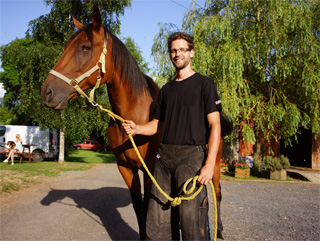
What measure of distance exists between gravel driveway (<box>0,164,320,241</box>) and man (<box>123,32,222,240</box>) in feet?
6.80

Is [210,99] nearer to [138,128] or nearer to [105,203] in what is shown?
[138,128]

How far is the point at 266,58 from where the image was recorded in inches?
406

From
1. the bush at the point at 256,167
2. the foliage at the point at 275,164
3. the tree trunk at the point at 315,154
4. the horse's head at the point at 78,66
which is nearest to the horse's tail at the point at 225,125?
the horse's head at the point at 78,66

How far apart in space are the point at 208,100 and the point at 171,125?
37 cm

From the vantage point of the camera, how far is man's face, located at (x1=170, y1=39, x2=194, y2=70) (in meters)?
2.10

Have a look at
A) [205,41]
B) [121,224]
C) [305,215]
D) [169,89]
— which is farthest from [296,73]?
[169,89]

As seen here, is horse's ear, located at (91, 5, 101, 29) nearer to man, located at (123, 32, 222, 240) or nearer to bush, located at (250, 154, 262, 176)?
man, located at (123, 32, 222, 240)

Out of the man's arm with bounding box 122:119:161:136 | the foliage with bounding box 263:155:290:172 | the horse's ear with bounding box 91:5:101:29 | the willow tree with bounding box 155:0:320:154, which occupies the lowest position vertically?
the foliage with bounding box 263:155:290:172

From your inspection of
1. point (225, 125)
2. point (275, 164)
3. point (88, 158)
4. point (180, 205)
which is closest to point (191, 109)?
point (180, 205)

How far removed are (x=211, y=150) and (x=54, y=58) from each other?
13.0m

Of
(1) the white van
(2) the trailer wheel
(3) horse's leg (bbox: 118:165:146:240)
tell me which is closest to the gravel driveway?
(3) horse's leg (bbox: 118:165:146:240)

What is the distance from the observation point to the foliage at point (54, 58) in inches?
521

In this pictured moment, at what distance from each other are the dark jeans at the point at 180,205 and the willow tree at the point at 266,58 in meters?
7.72

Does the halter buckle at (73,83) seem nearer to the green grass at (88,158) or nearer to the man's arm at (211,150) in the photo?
the man's arm at (211,150)
